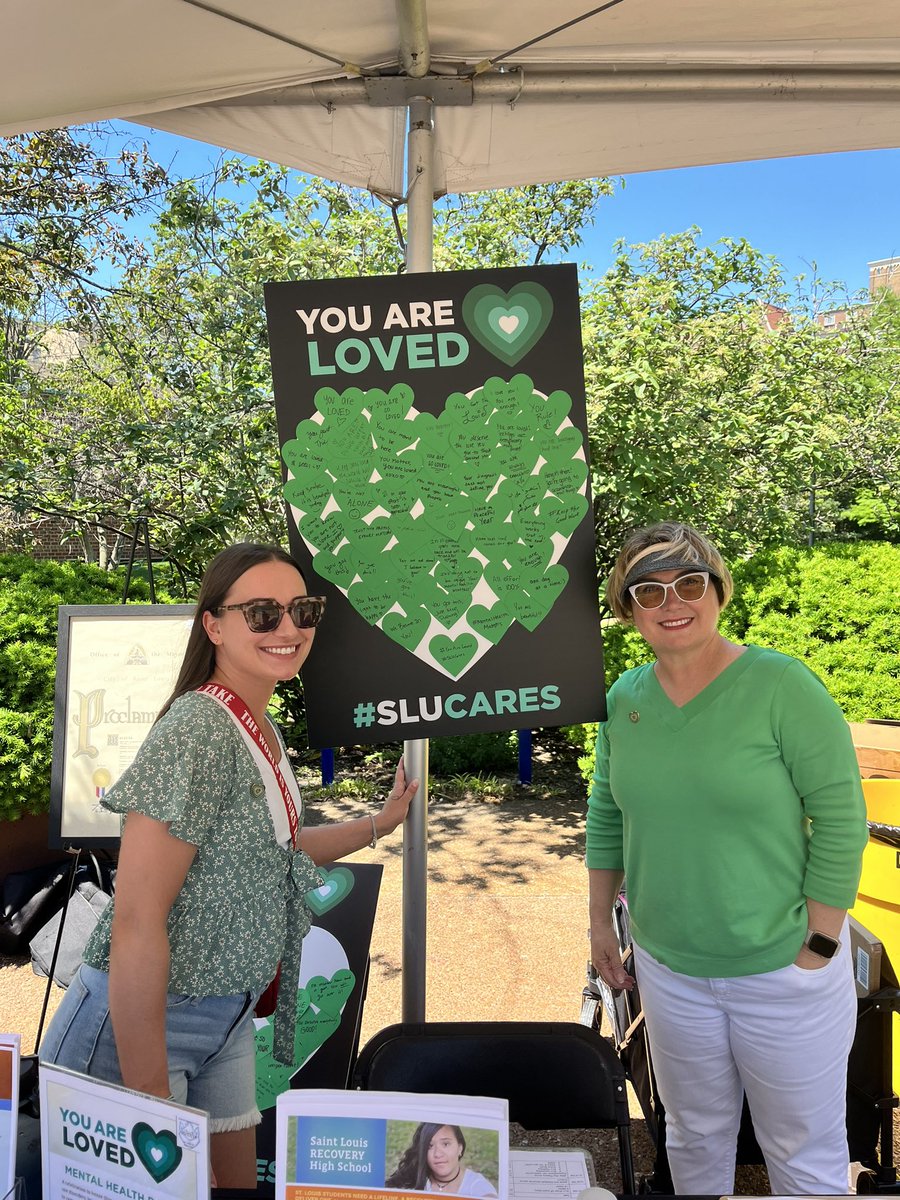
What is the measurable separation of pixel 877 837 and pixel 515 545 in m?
1.36

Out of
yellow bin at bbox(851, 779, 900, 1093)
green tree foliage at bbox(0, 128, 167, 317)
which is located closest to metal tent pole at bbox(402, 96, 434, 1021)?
yellow bin at bbox(851, 779, 900, 1093)

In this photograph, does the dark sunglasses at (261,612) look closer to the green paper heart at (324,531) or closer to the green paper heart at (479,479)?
the green paper heart at (324,531)

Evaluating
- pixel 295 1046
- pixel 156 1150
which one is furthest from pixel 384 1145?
pixel 295 1046

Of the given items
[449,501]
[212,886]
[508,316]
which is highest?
[508,316]

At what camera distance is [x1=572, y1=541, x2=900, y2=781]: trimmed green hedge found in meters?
4.84

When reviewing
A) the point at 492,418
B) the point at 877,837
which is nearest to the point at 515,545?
the point at 492,418

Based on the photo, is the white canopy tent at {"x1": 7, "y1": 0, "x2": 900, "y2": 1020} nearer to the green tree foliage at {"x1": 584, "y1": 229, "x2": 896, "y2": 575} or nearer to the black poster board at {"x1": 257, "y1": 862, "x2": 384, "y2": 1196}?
the black poster board at {"x1": 257, "y1": 862, "x2": 384, "y2": 1196}

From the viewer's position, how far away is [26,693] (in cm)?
406

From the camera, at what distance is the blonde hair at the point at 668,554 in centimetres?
177

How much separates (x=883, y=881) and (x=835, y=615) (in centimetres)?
282

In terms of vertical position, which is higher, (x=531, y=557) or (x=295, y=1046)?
(x=531, y=557)

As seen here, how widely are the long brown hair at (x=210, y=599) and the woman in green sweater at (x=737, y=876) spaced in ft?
2.51

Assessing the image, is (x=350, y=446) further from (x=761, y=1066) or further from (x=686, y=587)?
(x=761, y=1066)

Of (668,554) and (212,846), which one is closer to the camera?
(212,846)
